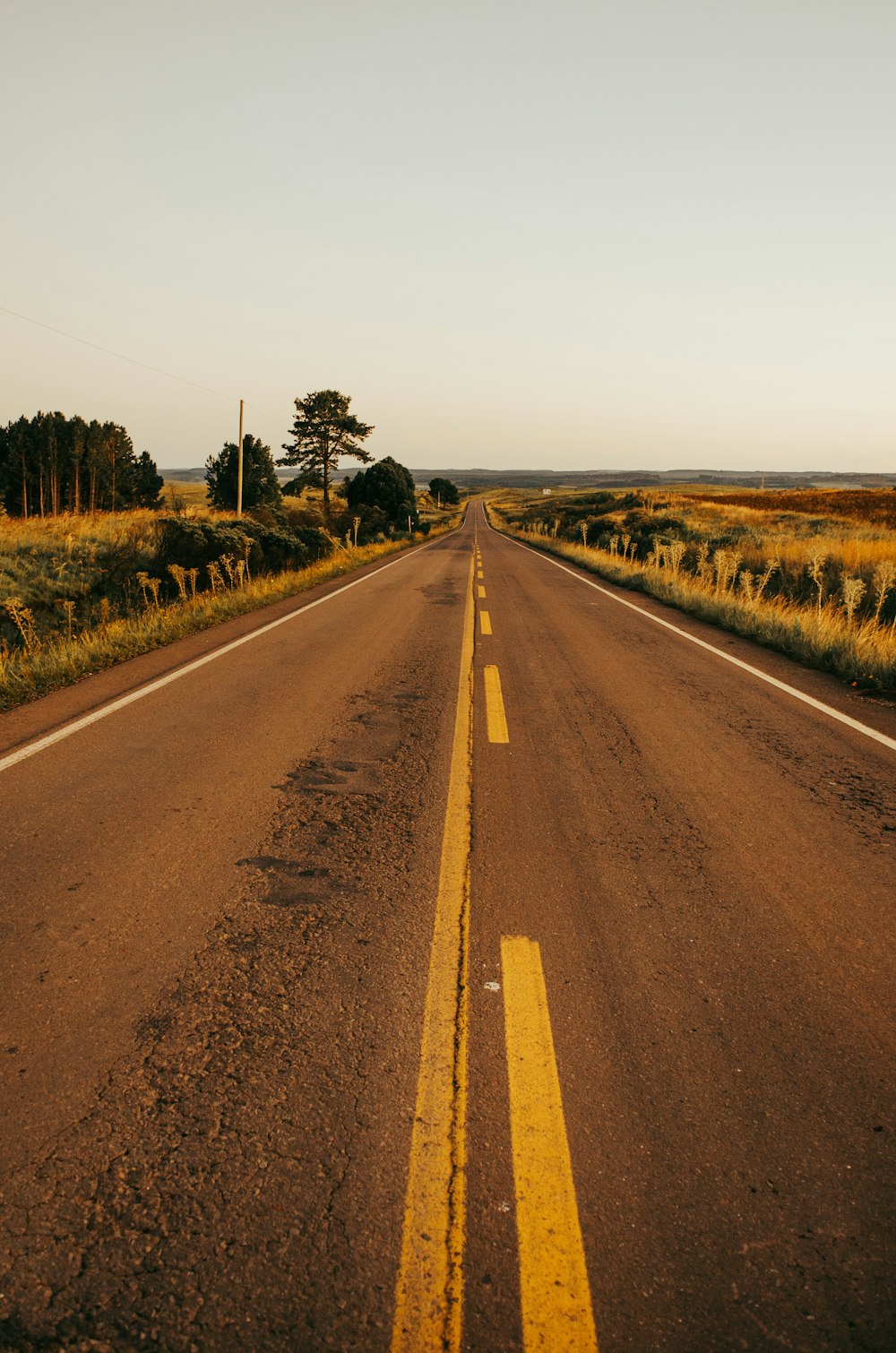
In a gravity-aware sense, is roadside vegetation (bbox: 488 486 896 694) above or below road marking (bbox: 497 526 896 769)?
above

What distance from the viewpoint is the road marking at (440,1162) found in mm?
1676

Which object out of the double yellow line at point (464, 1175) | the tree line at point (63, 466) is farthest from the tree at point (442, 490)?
the double yellow line at point (464, 1175)

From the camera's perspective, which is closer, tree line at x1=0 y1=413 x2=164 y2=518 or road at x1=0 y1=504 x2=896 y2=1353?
road at x1=0 y1=504 x2=896 y2=1353

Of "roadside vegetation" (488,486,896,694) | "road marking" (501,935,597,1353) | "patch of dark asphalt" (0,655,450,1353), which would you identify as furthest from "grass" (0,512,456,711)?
"roadside vegetation" (488,486,896,694)

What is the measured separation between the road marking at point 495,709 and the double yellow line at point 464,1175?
115 inches

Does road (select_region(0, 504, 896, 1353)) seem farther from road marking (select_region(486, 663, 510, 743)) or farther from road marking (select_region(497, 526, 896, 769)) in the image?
road marking (select_region(497, 526, 896, 769))

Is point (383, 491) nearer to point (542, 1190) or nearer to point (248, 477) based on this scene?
point (248, 477)

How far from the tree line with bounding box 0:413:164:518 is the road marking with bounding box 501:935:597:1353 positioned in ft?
211

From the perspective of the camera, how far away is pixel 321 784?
4.94 meters

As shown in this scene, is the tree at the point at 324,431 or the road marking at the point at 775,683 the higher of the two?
the tree at the point at 324,431

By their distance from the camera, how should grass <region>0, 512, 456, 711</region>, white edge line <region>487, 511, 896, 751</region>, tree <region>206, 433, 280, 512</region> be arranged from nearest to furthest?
1. white edge line <region>487, 511, 896, 751</region>
2. grass <region>0, 512, 456, 711</region>
3. tree <region>206, 433, 280, 512</region>

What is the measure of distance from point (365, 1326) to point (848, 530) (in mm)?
38465

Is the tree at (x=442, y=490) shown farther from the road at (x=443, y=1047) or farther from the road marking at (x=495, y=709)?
the road at (x=443, y=1047)

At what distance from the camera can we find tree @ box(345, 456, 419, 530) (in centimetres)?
6072
